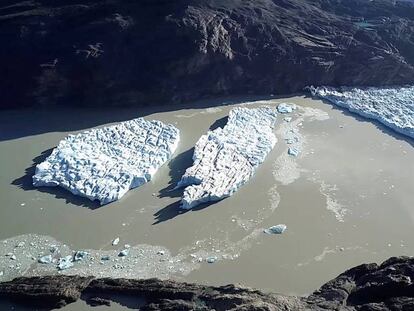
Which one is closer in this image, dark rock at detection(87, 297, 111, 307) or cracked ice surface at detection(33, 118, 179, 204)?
dark rock at detection(87, 297, 111, 307)

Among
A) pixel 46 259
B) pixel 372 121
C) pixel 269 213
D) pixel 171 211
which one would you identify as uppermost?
pixel 372 121

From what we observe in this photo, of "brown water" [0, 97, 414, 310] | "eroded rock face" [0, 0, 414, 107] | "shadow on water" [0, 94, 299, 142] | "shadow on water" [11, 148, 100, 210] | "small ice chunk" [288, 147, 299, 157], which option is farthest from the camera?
"eroded rock face" [0, 0, 414, 107]

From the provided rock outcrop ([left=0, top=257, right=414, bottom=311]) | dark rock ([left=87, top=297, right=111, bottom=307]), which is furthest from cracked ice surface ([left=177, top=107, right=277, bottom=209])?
dark rock ([left=87, top=297, right=111, bottom=307])

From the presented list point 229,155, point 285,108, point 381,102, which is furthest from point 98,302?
point 381,102

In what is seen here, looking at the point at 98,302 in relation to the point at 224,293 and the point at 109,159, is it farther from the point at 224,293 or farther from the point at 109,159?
the point at 109,159

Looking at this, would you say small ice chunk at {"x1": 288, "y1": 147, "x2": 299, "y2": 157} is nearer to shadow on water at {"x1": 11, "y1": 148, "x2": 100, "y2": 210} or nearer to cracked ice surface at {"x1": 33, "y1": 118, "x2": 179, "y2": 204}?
cracked ice surface at {"x1": 33, "y1": 118, "x2": 179, "y2": 204}

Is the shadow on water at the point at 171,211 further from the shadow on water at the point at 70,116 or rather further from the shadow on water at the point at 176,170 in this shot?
the shadow on water at the point at 70,116

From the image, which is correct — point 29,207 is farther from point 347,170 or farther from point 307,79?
point 307,79
